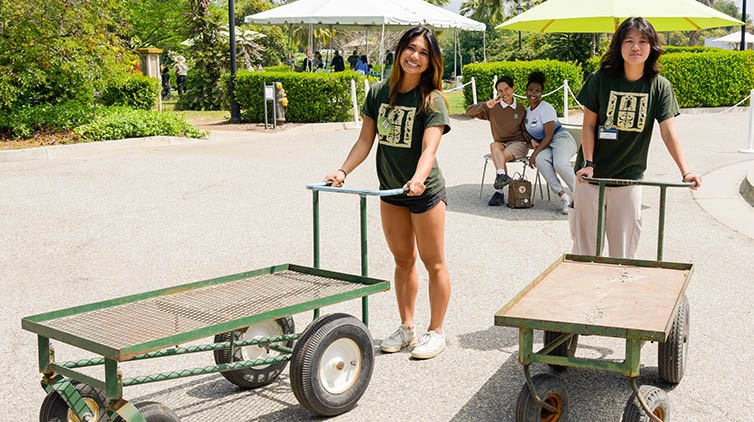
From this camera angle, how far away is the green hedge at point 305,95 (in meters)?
20.1

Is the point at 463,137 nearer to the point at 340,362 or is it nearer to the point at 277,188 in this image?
the point at 277,188

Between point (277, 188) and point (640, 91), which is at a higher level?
point (640, 91)

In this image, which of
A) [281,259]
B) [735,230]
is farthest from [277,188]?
[735,230]

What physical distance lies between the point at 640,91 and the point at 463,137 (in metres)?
12.5

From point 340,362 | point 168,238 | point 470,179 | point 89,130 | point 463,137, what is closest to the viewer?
point 340,362

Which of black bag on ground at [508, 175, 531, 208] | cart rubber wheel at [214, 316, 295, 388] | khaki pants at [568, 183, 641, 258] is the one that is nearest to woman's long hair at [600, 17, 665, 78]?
khaki pants at [568, 183, 641, 258]

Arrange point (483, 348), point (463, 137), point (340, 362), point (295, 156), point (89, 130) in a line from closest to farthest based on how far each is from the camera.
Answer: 1. point (340, 362)
2. point (483, 348)
3. point (295, 156)
4. point (89, 130)
5. point (463, 137)

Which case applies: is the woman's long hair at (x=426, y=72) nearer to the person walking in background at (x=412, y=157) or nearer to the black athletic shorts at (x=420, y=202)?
the person walking in background at (x=412, y=157)

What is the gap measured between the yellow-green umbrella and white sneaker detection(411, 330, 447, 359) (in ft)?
15.7

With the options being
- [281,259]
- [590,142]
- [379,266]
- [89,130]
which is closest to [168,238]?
[281,259]

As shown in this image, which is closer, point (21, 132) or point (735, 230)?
point (735, 230)

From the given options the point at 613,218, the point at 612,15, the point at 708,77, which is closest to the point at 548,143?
the point at 612,15

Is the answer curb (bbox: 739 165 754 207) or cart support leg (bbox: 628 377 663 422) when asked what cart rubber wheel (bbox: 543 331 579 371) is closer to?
cart support leg (bbox: 628 377 663 422)

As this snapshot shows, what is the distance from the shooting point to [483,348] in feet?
17.3
